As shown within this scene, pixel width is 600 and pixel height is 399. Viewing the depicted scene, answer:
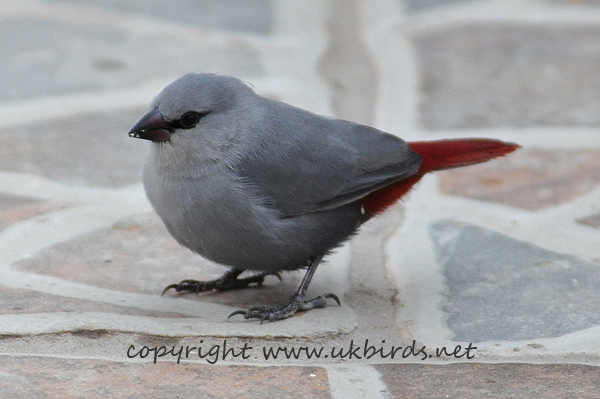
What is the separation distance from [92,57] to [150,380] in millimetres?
3064

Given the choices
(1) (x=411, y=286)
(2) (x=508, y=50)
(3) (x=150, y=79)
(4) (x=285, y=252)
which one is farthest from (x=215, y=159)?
(2) (x=508, y=50)

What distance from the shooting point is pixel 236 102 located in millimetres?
3021

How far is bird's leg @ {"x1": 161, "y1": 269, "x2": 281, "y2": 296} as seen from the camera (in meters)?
2.92

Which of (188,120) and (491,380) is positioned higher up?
(188,120)

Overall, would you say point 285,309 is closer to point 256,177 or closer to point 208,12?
point 256,177

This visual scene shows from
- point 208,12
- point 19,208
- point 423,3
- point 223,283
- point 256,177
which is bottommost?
point 223,283

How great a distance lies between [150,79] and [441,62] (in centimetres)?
166

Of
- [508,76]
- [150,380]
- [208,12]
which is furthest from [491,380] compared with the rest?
[208,12]

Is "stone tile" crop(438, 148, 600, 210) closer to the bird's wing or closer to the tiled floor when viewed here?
the tiled floor

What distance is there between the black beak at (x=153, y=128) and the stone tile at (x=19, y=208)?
67 cm

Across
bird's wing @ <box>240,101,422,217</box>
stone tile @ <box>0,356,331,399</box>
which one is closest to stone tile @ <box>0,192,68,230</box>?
bird's wing @ <box>240,101,422,217</box>

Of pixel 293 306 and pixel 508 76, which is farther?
pixel 508 76

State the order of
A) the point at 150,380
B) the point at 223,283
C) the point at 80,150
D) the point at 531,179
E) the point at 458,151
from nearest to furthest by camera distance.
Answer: the point at 150,380 < the point at 223,283 < the point at 458,151 < the point at 531,179 < the point at 80,150

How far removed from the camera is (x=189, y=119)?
2920mm
